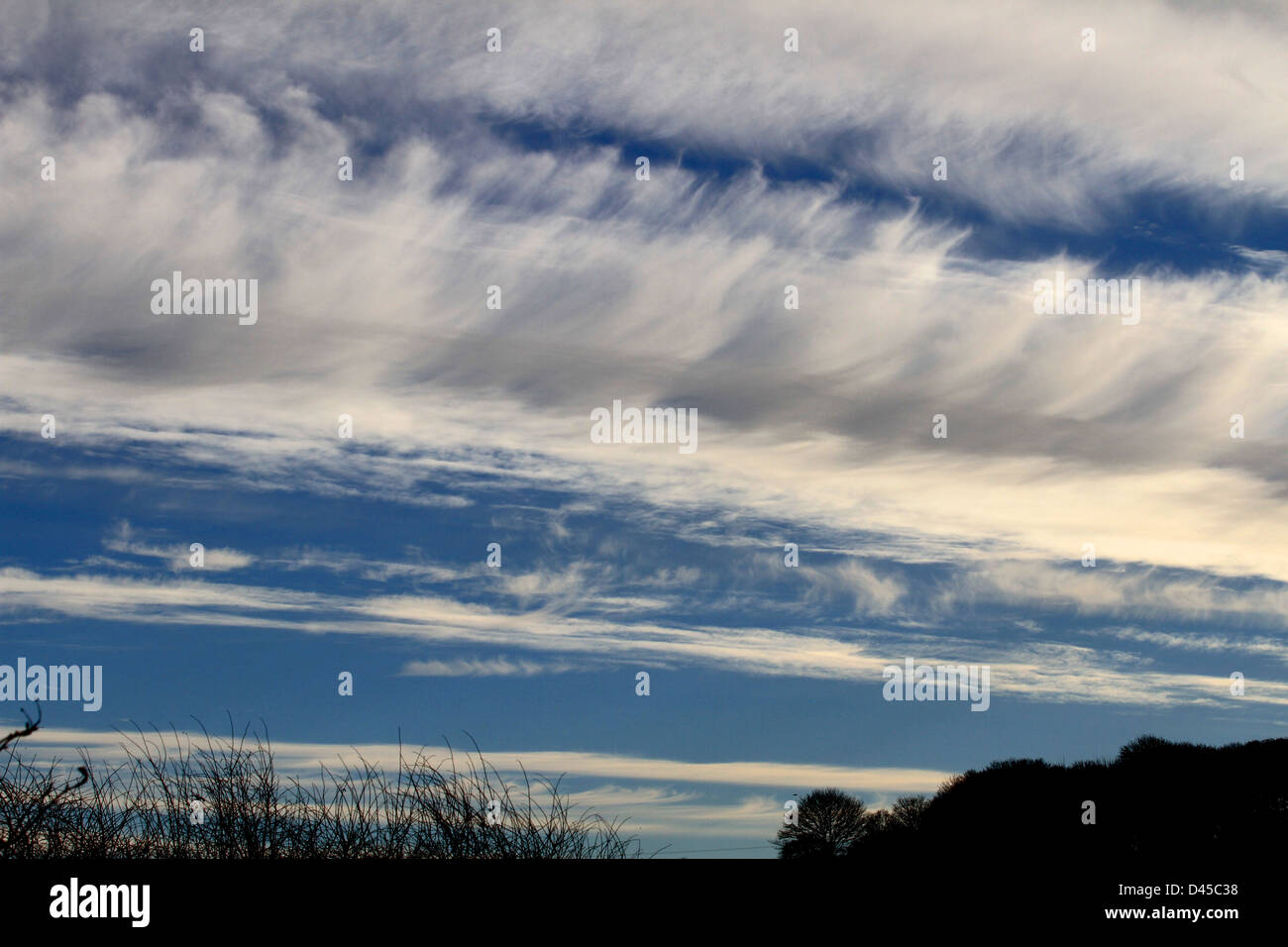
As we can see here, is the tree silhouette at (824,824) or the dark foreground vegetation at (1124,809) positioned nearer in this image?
the dark foreground vegetation at (1124,809)

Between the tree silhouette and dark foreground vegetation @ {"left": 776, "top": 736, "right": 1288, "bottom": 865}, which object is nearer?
dark foreground vegetation @ {"left": 776, "top": 736, "right": 1288, "bottom": 865}

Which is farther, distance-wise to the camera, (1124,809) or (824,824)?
(824,824)

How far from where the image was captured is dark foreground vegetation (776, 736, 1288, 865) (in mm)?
26594

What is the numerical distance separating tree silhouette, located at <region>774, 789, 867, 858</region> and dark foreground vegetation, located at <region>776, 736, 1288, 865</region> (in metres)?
14.2

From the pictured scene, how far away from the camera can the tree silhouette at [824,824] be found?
56.1m

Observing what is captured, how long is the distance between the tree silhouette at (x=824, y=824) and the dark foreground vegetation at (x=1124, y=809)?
14164mm

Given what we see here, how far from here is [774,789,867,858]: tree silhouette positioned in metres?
56.1

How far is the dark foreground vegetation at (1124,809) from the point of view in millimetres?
26594

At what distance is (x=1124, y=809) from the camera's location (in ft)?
101

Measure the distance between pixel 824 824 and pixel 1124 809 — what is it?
29083 millimetres
